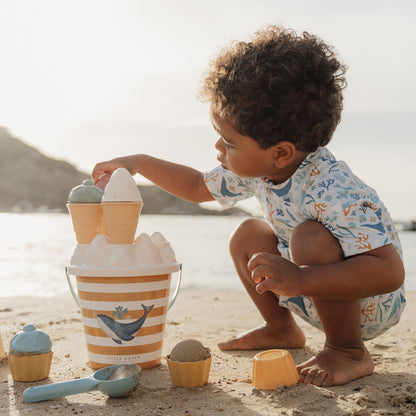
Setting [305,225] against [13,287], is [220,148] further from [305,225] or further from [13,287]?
[13,287]

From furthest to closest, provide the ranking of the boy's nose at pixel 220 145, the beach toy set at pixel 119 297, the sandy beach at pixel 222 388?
the boy's nose at pixel 220 145
the beach toy set at pixel 119 297
the sandy beach at pixel 222 388

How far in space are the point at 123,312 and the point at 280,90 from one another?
0.84 m

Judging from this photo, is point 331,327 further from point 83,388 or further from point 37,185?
point 37,185

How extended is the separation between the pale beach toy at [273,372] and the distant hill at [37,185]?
34.9 m

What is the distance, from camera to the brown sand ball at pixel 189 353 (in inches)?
55.3

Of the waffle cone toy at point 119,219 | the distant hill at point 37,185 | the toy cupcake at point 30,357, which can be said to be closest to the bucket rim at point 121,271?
the waffle cone toy at point 119,219

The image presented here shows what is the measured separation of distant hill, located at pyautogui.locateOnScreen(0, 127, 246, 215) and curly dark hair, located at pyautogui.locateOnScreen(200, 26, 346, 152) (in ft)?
114

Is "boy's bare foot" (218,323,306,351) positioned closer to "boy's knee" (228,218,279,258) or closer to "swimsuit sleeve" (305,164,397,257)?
"boy's knee" (228,218,279,258)

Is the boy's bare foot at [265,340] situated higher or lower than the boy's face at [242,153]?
lower

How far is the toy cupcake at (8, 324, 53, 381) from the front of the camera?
1.47m

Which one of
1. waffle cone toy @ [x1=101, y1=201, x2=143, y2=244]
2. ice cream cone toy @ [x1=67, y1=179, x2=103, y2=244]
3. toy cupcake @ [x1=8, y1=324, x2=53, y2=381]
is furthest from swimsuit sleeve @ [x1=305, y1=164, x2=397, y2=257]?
toy cupcake @ [x1=8, y1=324, x2=53, y2=381]

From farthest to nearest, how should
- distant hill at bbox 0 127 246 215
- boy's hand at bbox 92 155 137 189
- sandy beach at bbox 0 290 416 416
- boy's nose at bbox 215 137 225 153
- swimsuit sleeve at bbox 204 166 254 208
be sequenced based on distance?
distant hill at bbox 0 127 246 215, swimsuit sleeve at bbox 204 166 254 208, boy's hand at bbox 92 155 137 189, boy's nose at bbox 215 137 225 153, sandy beach at bbox 0 290 416 416

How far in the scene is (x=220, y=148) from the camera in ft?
5.21

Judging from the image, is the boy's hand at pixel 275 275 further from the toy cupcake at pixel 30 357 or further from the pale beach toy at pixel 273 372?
the toy cupcake at pixel 30 357
